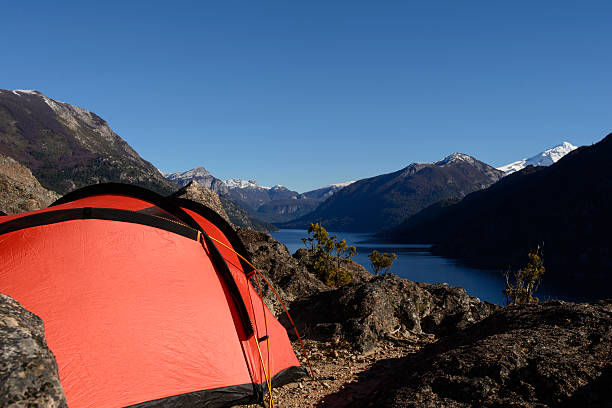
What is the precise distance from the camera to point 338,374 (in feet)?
27.0

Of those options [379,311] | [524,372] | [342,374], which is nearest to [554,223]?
[379,311]

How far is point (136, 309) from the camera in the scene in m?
5.66

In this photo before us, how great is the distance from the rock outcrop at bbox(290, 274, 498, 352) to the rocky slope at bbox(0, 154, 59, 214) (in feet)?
42.1

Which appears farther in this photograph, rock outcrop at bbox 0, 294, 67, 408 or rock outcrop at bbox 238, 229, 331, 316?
rock outcrop at bbox 238, 229, 331, 316

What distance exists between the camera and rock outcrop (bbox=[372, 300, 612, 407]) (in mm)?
4672

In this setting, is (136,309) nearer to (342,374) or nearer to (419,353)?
(342,374)

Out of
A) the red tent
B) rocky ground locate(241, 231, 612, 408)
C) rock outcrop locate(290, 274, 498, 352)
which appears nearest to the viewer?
rocky ground locate(241, 231, 612, 408)

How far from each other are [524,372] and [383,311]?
6425 millimetres

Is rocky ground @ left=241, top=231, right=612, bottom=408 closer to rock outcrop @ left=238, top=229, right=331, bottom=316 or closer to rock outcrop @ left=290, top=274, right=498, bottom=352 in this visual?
rock outcrop @ left=290, top=274, right=498, bottom=352

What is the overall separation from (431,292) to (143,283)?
1112 cm

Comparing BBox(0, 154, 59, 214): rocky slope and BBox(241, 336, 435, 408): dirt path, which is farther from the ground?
BBox(0, 154, 59, 214): rocky slope

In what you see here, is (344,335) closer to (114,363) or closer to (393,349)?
(393,349)

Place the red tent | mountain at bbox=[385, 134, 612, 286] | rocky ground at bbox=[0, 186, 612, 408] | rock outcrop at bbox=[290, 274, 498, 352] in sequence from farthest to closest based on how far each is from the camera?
mountain at bbox=[385, 134, 612, 286], rock outcrop at bbox=[290, 274, 498, 352], the red tent, rocky ground at bbox=[0, 186, 612, 408]

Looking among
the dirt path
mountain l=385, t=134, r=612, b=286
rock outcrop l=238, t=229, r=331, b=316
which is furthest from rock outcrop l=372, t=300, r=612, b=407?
mountain l=385, t=134, r=612, b=286
